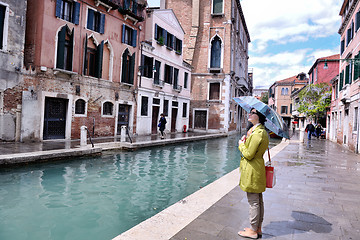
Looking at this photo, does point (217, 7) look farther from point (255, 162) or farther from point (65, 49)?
point (255, 162)

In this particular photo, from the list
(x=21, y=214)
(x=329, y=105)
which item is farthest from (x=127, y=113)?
(x=329, y=105)

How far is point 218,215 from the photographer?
13.1 feet

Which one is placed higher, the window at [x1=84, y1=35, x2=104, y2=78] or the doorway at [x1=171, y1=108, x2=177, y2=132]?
the window at [x1=84, y1=35, x2=104, y2=78]

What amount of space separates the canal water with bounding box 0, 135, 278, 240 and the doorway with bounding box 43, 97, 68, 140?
13.8 feet

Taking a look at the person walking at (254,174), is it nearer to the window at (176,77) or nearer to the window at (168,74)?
the window at (168,74)

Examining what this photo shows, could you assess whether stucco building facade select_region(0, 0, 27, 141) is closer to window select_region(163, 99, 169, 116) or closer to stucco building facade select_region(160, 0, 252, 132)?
window select_region(163, 99, 169, 116)

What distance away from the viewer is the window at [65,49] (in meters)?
12.9

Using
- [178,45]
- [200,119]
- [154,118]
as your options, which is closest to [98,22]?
[154,118]

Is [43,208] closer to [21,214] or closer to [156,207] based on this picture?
[21,214]

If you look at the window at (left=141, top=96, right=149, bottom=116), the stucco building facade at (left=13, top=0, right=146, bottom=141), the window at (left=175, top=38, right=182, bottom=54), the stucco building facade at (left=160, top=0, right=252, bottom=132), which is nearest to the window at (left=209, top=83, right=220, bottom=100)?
the stucco building facade at (left=160, top=0, right=252, bottom=132)

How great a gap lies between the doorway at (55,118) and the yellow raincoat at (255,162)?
1156 centimetres

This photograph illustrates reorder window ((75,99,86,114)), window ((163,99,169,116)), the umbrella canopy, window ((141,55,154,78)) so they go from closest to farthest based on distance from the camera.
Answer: the umbrella canopy → window ((75,99,86,114)) → window ((141,55,154,78)) → window ((163,99,169,116))

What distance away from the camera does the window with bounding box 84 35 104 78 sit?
1488 centimetres

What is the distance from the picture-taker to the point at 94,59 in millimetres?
15180
